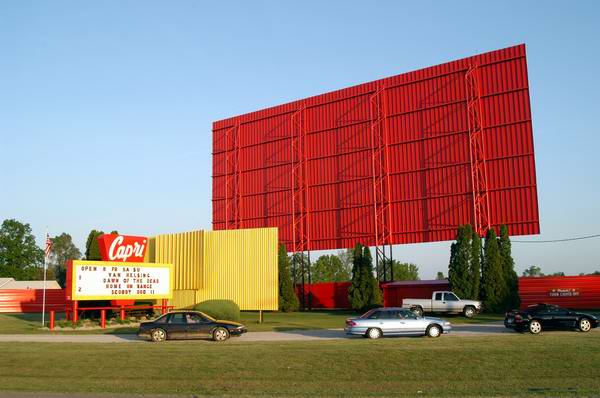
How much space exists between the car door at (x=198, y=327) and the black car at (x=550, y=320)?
13.8m

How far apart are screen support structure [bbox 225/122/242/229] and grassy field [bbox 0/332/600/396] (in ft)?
145

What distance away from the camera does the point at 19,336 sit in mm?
31781

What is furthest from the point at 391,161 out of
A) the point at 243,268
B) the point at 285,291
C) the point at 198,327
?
the point at 198,327

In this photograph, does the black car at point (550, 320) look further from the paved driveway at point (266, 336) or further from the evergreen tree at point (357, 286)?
the evergreen tree at point (357, 286)

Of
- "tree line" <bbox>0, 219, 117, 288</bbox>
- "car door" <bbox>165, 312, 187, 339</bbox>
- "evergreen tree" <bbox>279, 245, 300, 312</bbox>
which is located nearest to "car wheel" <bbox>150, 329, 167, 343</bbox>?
"car door" <bbox>165, 312, 187, 339</bbox>

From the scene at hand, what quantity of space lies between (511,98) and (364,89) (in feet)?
46.9

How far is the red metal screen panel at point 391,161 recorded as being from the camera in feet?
164

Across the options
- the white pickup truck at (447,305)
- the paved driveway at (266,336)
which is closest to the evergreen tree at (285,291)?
the white pickup truck at (447,305)

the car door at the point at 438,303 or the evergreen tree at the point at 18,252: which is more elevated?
the evergreen tree at the point at 18,252

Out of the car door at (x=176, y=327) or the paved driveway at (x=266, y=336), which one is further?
the paved driveway at (x=266, y=336)

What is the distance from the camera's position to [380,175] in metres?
56.4

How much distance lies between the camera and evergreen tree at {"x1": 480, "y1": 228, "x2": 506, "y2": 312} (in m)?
44.1

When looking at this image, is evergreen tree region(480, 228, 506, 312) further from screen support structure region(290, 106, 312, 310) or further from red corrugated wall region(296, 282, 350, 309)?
screen support structure region(290, 106, 312, 310)

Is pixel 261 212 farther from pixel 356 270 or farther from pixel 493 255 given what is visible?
pixel 493 255
